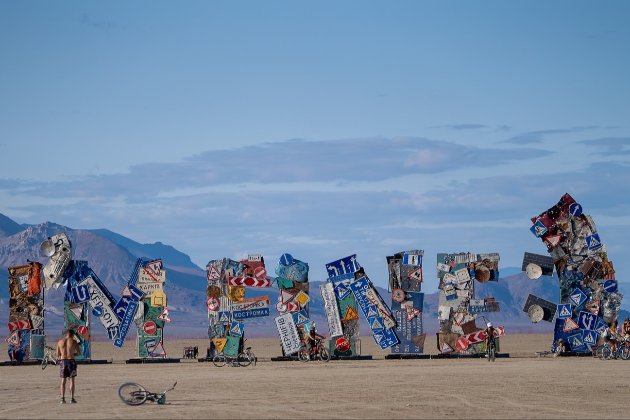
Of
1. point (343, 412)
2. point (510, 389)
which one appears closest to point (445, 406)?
point (343, 412)

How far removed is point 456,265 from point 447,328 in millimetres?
2646

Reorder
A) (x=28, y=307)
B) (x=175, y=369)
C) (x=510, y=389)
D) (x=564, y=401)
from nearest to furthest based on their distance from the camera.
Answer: (x=564, y=401), (x=510, y=389), (x=175, y=369), (x=28, y=307)

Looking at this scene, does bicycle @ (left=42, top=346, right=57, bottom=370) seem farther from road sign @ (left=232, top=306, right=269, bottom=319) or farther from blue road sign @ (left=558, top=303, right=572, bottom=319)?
blue road sign @ (left=558, top=303, right=572, bottom=319)

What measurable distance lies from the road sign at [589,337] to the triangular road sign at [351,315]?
957 cm

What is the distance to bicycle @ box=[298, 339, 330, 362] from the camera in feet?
168

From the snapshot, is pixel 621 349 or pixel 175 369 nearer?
pixel 175 369

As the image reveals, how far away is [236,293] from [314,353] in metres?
4.12

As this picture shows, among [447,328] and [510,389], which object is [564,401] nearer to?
[510,389]

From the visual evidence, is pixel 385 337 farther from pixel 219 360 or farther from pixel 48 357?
pixel 48 357

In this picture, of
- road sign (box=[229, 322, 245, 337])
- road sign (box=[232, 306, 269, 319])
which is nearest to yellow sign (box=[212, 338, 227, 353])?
road sign (box=[229, 322, 245, 337])

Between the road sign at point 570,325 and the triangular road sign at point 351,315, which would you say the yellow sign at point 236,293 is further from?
the road sign at point 570,325

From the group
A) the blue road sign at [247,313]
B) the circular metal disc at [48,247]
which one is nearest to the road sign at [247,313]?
the blue road sign at [247,313]

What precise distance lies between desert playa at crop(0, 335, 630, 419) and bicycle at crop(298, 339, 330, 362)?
70 cm

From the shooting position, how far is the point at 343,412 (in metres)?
29.7
